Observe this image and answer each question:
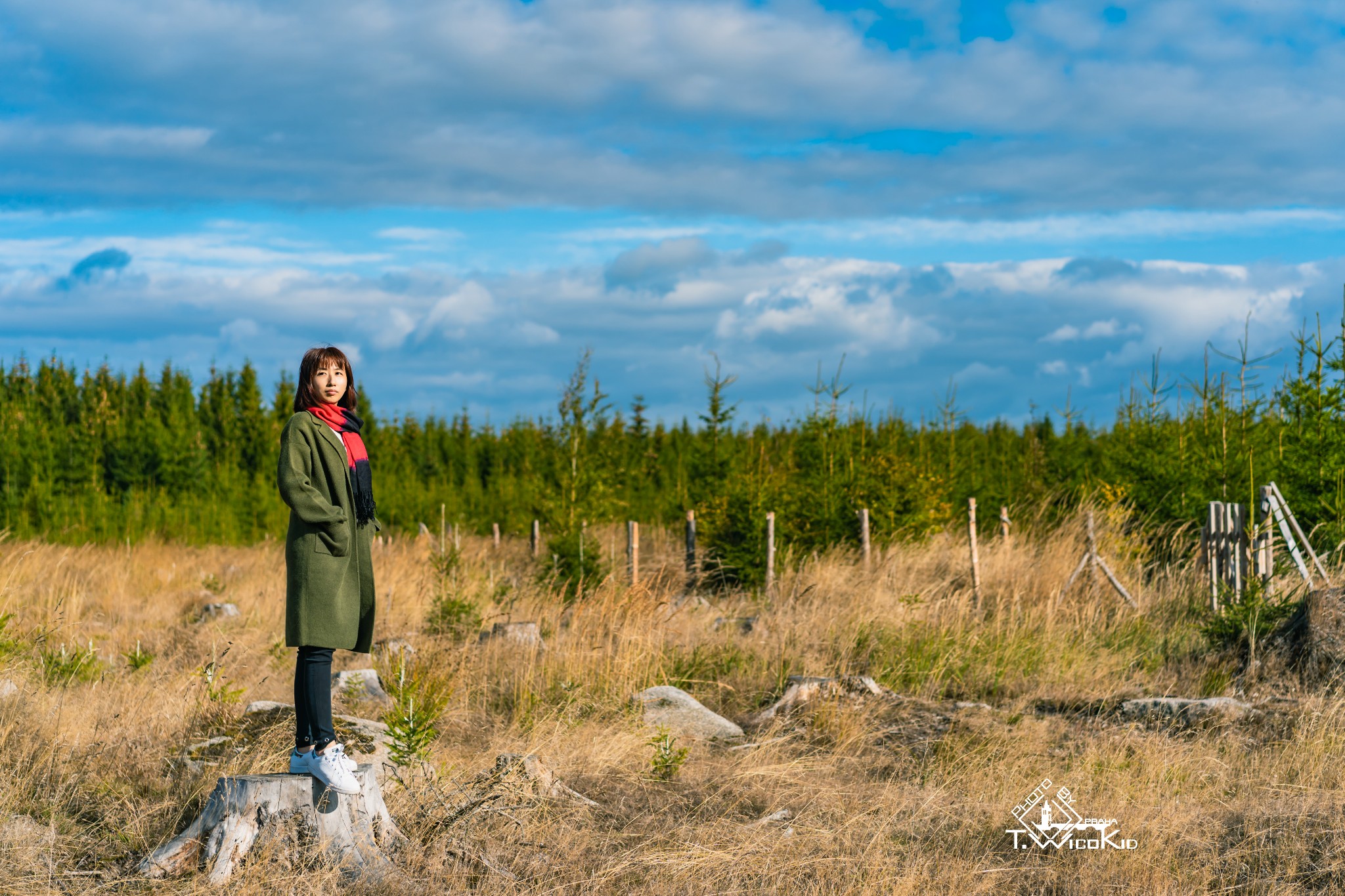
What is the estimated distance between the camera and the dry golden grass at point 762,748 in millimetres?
4641

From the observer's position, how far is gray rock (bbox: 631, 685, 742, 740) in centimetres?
714

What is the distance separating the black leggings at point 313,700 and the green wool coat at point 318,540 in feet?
0.43

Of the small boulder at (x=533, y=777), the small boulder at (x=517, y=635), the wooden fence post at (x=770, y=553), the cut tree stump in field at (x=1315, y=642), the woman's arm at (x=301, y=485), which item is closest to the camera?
the woman's arm at (x=301, y=485)

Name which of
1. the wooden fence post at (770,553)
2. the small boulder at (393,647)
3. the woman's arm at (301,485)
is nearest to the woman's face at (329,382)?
the woman's arm at (301,485)

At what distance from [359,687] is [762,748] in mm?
3134

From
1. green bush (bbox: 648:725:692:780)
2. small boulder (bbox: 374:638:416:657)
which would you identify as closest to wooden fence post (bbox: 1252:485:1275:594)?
green bush (bbox: 648:725:692:780)

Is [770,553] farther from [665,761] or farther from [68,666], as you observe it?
[68,666]

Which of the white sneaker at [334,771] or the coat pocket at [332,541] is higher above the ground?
the coat pocket at [332,541]

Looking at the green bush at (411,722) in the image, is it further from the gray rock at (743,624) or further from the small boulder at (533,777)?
the gray rock at (743,624)

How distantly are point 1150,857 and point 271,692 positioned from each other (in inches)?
243

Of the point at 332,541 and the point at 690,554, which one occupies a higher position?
the point at 332,541

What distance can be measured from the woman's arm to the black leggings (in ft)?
2.00

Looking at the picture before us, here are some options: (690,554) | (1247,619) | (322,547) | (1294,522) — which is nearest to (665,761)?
(322,547)

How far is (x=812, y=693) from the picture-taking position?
7594mm
